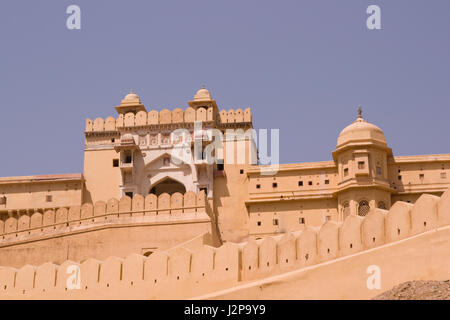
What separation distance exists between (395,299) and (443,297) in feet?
3.53

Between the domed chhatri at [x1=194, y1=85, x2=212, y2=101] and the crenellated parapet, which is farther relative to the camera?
the domed chhatri at [x1=194, y1=85, x2=212, y2=101]

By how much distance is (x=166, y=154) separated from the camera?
39219 mm

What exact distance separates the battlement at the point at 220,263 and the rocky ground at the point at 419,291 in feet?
9.42

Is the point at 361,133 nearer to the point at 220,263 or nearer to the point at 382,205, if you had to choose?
the point at 382,205

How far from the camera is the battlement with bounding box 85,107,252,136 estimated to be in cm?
3962

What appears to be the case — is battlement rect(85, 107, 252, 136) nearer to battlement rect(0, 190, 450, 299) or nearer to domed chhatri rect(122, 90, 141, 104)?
domed chhatri rect(122, 90, 141, 104)

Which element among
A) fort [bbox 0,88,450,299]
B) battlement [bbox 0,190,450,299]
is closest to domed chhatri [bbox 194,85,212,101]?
fort [bbox 0,88,450,299]

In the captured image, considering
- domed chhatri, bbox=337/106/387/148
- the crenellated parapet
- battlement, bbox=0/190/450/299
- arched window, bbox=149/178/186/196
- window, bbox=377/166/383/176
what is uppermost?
domed chhatri, bbox=337/106/387/148

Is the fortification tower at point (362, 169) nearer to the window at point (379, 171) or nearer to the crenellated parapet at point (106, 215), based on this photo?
the window at point (379, 171)

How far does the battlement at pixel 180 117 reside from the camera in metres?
39.6

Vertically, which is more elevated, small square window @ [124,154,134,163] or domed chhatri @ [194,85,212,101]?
domed chhatri @ [194,85,212,101]

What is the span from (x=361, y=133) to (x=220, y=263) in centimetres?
1321

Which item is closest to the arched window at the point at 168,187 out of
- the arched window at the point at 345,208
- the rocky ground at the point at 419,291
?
the arched window at the point at 345,208

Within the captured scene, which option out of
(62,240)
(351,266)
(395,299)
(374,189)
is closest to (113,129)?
(62,240)
